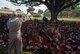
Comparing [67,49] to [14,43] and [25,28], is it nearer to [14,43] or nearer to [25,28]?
[14,43]

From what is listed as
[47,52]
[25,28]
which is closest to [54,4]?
[25,28]

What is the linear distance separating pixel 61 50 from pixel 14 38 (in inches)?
67.7

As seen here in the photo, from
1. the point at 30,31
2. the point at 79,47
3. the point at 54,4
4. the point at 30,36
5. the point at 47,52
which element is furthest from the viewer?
the point at 54,4

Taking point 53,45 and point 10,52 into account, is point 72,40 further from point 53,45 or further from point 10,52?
point 10,52

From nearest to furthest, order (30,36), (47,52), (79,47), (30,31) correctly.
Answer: (79,47) < (47,52) < (30,36) < (30,31)

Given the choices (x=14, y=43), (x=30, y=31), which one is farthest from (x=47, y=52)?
(x=30, y=31)

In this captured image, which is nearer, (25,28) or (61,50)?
(61,50)

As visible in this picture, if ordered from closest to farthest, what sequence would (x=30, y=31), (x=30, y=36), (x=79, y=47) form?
(x=79, y=47) < (x=30, y=36) < (x=30, y=31)

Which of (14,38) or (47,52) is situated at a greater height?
(14,38)

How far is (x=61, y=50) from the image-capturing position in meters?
9.47

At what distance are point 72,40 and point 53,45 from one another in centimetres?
82

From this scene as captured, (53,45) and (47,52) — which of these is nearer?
(53,45)

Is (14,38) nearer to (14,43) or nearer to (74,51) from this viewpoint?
(14,43)

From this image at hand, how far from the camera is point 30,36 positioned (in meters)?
11.5
